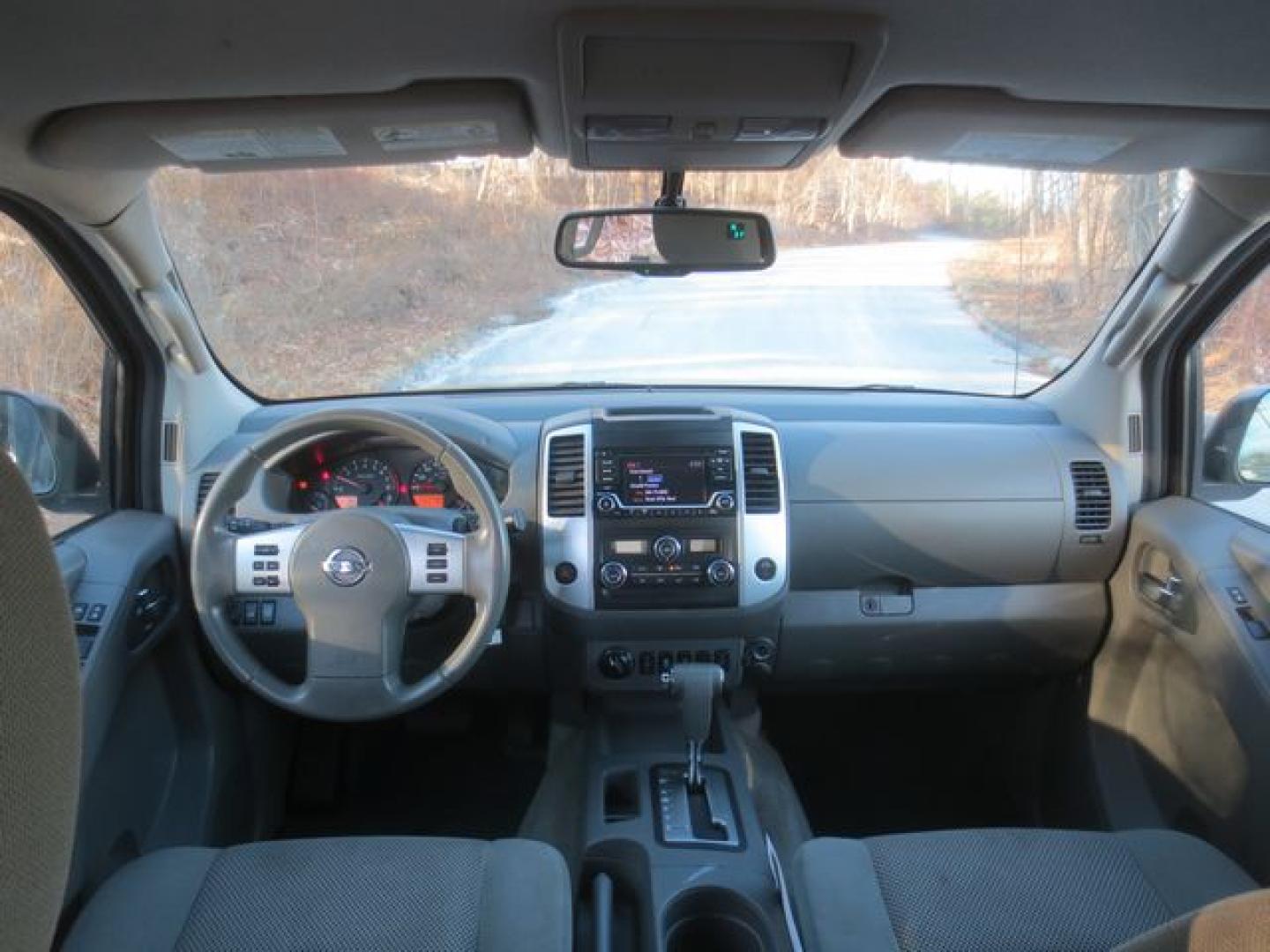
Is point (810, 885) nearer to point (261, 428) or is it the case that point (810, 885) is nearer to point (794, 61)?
point (794, 61)

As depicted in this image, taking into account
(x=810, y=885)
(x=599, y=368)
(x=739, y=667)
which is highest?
(x=599, y=368)

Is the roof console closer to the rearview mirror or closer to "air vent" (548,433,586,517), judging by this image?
the rearview mirror

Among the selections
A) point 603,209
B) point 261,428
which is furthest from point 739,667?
point 261,428

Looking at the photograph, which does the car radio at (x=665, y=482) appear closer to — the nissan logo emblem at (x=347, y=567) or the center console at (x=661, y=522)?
the center console at (x=661, y=522)

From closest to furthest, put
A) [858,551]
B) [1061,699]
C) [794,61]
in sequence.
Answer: [794,61] < [858,551] < [1061,699]

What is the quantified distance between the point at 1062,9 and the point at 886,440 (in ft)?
6.07

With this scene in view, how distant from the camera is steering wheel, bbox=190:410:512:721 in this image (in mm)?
2623

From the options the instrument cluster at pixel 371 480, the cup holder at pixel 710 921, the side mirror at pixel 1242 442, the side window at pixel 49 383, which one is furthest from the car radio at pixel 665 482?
the side mirror at pixel 1242 442

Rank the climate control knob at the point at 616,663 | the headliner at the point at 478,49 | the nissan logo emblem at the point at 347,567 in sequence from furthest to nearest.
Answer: the climate control knob at the point at 616,663
the nissan logo emblem at the point at 347,567
the headliner at the point at 478,49

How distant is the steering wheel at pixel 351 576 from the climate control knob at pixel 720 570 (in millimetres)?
781

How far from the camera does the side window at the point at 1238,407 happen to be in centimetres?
332

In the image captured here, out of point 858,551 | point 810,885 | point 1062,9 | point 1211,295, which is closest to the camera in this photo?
point 1062,9

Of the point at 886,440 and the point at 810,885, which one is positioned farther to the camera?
the point at 886,440

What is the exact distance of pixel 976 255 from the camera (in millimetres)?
4109
